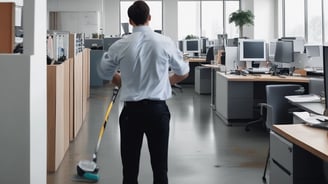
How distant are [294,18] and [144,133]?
1193 cm

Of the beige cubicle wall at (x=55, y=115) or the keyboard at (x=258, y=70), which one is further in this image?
the keyboard at (x=258, y=70)

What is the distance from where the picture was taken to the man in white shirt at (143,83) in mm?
2570

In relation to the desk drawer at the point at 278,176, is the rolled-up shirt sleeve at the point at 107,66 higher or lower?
higher

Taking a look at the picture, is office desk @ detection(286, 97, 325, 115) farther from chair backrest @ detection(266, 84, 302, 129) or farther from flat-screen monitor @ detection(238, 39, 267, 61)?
flat-screen monitor @ detection(238, 39, 267, 61)

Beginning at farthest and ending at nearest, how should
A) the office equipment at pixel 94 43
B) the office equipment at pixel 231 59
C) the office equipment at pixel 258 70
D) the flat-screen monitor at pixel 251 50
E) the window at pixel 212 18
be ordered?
the window at pixel 212 18
the office equipment at pixel 94 43
the office equipment at pixel 231 59
the flat-screen monitor at pixel 251 50
the office equipment at pixel 258 70

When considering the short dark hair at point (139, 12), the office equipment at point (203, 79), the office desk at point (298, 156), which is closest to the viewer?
the office desk at point (298, 156)

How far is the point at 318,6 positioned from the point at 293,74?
6166 millimetres

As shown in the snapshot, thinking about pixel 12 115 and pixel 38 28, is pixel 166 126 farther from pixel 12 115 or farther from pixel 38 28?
pixel 38 28

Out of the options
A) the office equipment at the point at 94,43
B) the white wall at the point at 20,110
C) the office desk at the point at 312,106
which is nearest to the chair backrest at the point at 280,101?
the office desk at the point at 312,106

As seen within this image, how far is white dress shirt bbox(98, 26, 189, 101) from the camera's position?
257cm

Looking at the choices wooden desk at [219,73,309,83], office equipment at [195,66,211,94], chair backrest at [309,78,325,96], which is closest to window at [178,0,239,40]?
office equipment at [195,66,211,94]

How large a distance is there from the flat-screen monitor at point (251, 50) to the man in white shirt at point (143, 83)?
4554mm

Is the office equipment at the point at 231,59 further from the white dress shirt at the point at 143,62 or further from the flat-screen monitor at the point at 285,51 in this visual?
the white dress shirt at the point at 143,62

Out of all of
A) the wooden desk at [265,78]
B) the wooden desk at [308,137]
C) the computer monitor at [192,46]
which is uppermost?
the computer monitor at [192,46]
